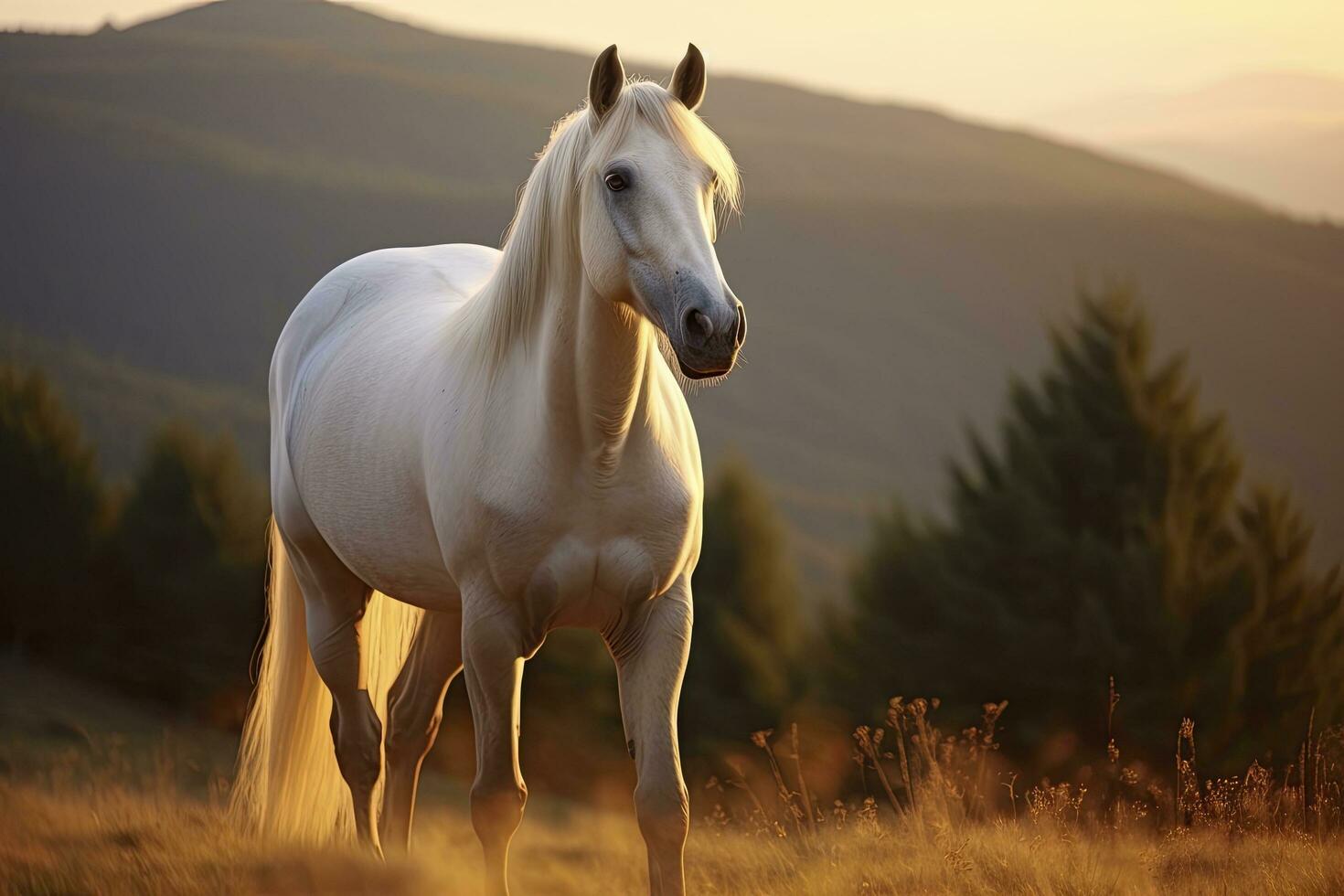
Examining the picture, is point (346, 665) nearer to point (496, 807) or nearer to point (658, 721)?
point (496, 807)

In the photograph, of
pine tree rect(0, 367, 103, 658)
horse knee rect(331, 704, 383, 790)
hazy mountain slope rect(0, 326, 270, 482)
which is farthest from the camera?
hazy mountain slope rect(0, 326, 270, 482)

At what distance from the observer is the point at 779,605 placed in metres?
20.9

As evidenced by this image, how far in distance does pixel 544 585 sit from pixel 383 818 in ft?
6.90

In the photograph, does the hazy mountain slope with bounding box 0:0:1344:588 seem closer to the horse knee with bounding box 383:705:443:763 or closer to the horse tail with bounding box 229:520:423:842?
the horse tail with bounding box 229:520:423:842

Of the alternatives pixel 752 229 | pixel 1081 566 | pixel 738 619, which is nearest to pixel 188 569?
pixel 738 619

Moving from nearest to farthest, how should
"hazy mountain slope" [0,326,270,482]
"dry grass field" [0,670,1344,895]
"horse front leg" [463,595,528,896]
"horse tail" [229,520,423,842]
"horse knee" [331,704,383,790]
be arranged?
"horse front leg" [463,595,528,896]
"dry grass field" [0,670,1344,895]
"horse knee" [331,704,383,790]
"horse tail" [229,520,423,842]
"hazy mountain slope" [0,326,270,482]

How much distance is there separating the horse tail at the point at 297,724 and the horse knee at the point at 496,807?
153cm

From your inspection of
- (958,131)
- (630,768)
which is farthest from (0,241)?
(958,131)

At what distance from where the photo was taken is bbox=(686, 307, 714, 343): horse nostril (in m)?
3.15

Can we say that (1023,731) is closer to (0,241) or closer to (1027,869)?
(1027,869)

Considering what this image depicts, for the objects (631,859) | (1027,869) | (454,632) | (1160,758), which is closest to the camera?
(1027,869)

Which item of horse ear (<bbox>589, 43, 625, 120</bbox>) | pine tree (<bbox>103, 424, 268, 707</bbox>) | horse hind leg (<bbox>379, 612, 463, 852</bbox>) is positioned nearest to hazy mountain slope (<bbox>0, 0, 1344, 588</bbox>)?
pine tree (<bbox>103, 424, 268, 707</bbox>)

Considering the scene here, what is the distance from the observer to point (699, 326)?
3.19 meters

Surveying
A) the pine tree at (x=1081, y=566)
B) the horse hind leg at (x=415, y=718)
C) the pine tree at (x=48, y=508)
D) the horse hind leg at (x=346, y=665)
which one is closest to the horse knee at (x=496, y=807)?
the horse hind leg at (x=346, y=665)
